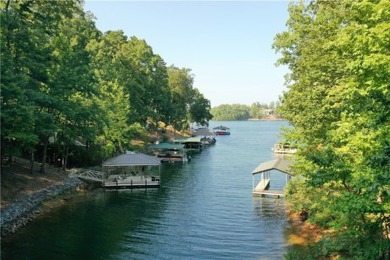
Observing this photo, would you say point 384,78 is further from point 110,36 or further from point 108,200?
point 110,36

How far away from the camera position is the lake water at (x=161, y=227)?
2169 cm

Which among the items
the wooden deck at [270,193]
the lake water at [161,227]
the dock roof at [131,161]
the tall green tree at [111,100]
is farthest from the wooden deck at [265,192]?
the tall green tree at [111,100]

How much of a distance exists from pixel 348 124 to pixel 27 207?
2289 cm

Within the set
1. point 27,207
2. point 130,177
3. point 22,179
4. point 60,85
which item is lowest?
point 27,207

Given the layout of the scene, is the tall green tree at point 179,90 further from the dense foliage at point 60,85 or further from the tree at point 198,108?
the dense foliage at point 60,85

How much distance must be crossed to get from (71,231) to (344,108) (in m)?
19.8

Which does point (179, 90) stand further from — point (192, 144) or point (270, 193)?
point (270, 193)

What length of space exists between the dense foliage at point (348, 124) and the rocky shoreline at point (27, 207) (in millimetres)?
18314

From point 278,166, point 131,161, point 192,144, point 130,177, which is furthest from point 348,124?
point 192,144

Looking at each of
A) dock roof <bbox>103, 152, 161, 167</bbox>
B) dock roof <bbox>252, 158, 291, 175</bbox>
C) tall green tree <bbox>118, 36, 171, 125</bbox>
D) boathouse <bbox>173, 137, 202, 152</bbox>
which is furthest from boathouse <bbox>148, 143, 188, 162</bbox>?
dock roof <bbox>252, 158, 291, 175</bbox>

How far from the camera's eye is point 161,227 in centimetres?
2708

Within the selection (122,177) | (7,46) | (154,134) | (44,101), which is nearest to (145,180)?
(122,177)

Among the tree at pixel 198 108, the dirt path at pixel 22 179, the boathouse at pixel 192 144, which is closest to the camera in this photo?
the dirt path at pixel 22 179

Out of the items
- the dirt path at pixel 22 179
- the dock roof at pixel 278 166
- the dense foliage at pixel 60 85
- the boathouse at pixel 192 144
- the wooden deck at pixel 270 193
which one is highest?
the dense foliage at pixel 60 85
